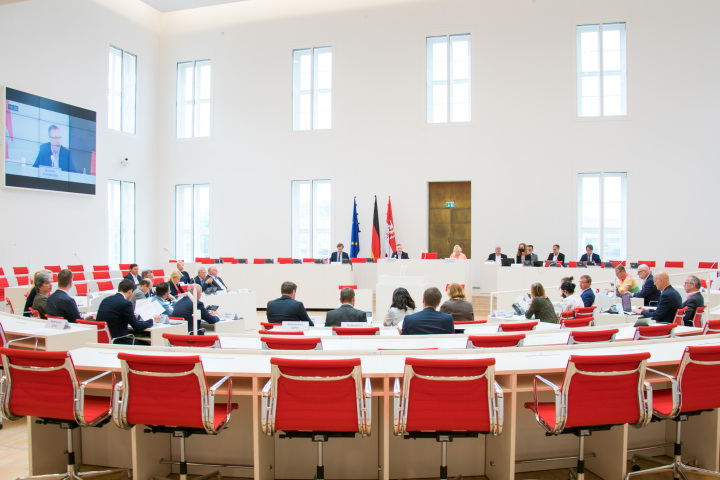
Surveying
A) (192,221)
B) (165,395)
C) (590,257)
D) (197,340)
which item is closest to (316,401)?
(165,395)

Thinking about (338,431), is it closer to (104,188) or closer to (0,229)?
(0,229)

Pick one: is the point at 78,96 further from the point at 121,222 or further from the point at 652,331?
the point at 652,331

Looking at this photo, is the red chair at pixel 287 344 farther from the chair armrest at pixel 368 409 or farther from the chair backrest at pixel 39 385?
the chair backrest at pixel 39 385

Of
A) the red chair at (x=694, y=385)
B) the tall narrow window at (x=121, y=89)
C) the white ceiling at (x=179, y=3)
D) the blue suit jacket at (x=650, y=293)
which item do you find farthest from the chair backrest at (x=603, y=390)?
the white ceiling at (x=179, y=3)

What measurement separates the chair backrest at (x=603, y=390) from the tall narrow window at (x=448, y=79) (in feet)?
37.1

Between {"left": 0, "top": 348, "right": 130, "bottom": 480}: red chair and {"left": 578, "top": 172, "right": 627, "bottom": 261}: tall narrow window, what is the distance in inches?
474

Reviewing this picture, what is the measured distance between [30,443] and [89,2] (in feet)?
42.8

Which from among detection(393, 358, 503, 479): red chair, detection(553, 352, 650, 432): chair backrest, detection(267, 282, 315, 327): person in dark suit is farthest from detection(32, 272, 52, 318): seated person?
detection(553, 352, 650, 432): chair backrest

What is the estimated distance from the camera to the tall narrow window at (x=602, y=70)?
41.6ft

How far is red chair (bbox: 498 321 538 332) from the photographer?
15.2 ft

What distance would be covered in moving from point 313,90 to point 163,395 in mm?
12646

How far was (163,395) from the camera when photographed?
9.06 feet

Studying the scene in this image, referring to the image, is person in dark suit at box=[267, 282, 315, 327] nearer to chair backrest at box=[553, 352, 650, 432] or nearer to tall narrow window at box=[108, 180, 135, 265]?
chair backrest at box=[553, 352, 650, 432]

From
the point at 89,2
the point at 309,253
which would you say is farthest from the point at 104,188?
the point at 309,253
